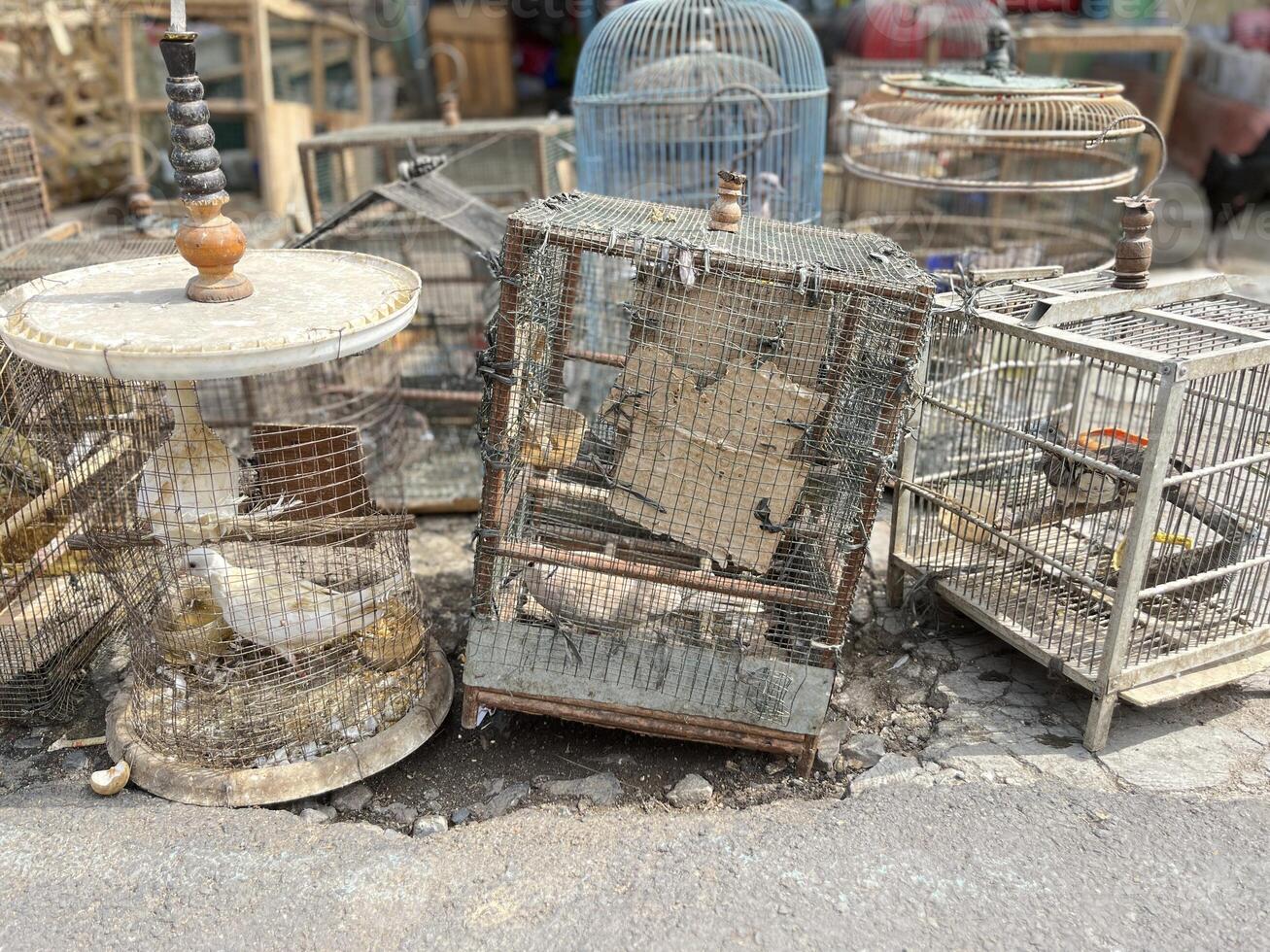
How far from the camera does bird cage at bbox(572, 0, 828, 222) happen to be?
551 cm

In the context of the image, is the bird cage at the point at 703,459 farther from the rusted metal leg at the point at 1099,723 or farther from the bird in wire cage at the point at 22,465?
the bird in wire cage at the point at 22,465

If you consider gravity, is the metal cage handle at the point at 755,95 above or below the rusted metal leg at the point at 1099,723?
above

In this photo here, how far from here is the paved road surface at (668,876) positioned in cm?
275

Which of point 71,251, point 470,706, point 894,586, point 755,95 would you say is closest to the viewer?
point 470,706

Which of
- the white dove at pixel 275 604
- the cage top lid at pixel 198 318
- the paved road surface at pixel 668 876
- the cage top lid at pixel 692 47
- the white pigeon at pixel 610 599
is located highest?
the cage top lid at pixel 692 47

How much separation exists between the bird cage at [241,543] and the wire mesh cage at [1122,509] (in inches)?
78.0

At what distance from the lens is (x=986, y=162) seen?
353 inches

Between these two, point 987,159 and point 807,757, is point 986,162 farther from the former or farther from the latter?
point 807,757

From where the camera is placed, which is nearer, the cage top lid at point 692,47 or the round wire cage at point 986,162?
the round wire cage at point 986,162

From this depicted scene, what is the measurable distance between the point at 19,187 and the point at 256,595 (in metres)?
3.47

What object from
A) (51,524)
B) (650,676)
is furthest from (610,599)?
(51,524)

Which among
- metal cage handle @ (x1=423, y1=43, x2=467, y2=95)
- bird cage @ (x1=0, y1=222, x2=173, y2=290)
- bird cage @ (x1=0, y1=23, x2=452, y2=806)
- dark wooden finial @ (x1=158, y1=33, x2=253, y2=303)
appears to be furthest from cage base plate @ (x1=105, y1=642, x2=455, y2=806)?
metal cage handle @ (x1=423, y1=43, x2=467, y2=95)

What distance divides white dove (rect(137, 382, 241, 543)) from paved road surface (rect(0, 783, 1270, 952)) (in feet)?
2.79

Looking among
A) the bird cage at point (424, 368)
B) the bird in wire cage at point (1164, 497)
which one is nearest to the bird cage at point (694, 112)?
the bird cage at point (424, 368)
